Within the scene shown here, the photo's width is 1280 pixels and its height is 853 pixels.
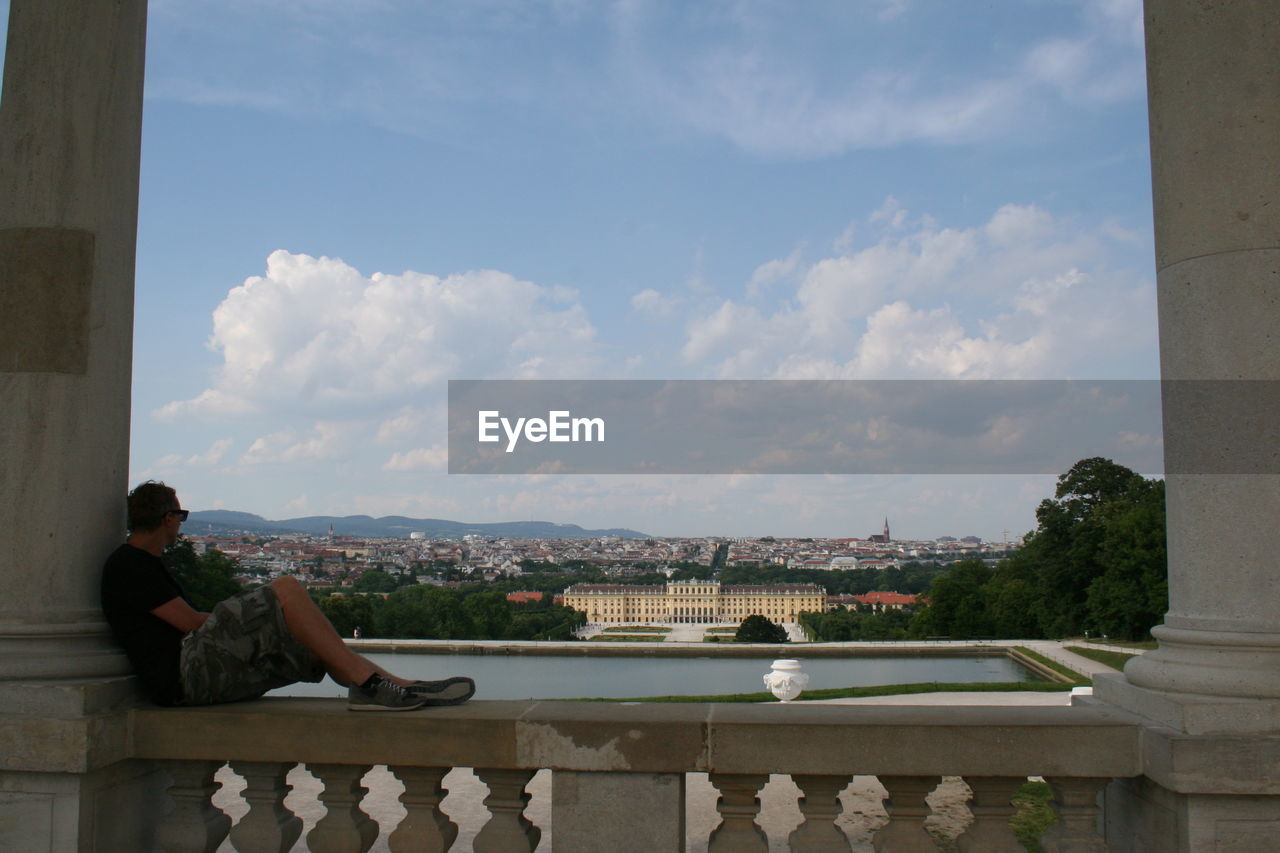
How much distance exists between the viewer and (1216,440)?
20.5ft

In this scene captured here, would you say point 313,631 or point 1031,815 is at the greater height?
point 313,631

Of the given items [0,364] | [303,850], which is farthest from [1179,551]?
[303,850]

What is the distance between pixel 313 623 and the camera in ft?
22.3

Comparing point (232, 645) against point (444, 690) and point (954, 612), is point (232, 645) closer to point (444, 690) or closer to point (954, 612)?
point (444, 690)

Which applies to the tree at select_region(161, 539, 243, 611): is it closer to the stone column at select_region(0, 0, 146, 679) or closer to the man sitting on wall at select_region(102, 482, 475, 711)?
the stone column at select_region(0, 0, 146, 679)

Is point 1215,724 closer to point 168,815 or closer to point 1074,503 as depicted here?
point 168,815

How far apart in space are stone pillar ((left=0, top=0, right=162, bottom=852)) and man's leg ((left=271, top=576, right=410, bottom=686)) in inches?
53.4

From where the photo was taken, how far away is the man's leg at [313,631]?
6773 mm

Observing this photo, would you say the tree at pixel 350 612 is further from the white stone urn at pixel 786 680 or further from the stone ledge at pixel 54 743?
the stone ledge at pixel 54 743

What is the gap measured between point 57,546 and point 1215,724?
25.9 feet

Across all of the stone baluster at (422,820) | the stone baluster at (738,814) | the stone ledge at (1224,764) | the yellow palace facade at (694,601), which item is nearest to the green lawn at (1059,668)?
the stone ledge at (1224,764)

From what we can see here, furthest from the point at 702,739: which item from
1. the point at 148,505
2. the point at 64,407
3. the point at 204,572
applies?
the point at 204,572

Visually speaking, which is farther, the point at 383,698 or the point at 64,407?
the point at 64,407

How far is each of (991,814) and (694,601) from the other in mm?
186490
